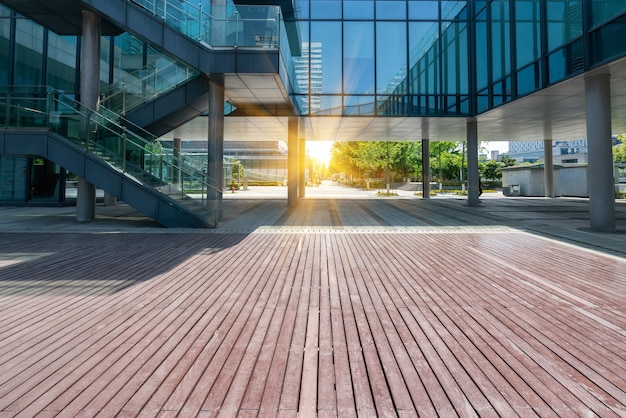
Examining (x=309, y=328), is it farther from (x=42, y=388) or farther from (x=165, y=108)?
(x=165, y=108)

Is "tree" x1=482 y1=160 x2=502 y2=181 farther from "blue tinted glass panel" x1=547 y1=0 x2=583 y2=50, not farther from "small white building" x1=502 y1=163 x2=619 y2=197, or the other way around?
"blue tinted glass panel" x1=547 y1=0 x2=583 y2=50

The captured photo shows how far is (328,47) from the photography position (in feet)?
70.3

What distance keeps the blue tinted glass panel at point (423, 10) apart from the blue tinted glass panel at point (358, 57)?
8.69ft

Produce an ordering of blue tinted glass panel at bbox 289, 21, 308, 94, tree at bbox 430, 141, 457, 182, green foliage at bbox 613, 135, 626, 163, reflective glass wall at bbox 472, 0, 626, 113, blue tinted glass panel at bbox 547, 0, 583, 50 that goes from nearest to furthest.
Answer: reflective glass wall at bbox 472, 0, 626, 113, blue tinted glass panel at bbox 547, 0, 583, 50, blue tinted glass panel at bbox 289, 21, 308, 94, green foliage at bbox 613, 135, 626, 163, tree at bbox 430, 141, 457, 182

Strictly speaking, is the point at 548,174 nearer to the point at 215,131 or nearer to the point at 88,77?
Result: the point at 215,131

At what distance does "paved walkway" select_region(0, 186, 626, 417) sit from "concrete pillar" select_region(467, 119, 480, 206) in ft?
42.5

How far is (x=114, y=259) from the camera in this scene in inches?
305

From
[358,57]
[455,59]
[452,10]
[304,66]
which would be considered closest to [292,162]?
[304,66]

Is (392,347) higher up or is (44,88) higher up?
(44,88)

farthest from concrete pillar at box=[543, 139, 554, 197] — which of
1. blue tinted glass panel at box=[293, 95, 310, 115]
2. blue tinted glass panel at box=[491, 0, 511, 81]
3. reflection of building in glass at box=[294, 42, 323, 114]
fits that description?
blue tinted glass panel at box=[293, 95, 310, 115]

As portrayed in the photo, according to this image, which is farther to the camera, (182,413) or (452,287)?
(452,287)

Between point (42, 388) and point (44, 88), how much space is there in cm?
1428

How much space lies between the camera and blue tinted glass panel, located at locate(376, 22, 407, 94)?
69.5 feet

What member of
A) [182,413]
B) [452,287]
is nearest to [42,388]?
[182,413]
